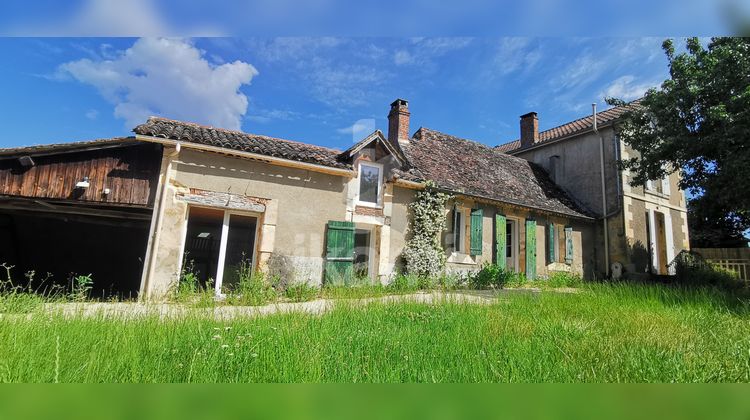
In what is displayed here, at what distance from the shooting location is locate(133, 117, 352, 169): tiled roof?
27.9 ft

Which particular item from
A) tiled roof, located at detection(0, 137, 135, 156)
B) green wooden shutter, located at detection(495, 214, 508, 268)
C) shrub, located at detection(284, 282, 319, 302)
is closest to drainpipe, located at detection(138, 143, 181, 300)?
tiled roof, located at detection(0, 137, 135, 156)

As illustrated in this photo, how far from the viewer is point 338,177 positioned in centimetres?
1020

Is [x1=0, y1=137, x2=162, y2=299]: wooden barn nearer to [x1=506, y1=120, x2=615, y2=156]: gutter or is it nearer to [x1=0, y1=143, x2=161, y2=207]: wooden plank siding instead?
[x1=0, y1=143, x2=161, y2=207]: wooden plank siding

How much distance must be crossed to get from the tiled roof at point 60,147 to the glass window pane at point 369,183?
5.50 meters

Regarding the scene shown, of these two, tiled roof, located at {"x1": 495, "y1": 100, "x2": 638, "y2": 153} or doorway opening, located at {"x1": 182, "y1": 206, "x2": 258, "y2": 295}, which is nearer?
doorway opening, located at {"x1": 182, "y1": 206, "x2": 258, "y2": 295}

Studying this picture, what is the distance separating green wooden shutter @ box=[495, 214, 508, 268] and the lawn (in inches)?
287

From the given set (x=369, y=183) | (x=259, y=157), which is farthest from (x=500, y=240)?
(x=259, y=157)

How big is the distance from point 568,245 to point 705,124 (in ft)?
18.2

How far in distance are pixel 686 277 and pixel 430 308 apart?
11028mm

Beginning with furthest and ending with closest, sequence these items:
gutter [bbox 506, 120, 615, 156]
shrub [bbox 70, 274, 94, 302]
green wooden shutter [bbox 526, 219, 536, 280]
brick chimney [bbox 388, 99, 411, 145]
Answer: gutter [bbox 506, 120, 615, 156] < brick chimney [bbox 388, 99, 411, 145] < green wooden shutter [bbox 526, 219, 536, 280] < shrub [bbox 70, 274, 94, 302]

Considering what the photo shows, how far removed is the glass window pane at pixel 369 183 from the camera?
10.8m

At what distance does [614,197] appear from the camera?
48.5 feet

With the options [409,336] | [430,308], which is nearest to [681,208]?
[430,308]

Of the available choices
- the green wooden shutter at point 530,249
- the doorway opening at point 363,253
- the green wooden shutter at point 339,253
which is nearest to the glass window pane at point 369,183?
the doorway opening at point 363,253
